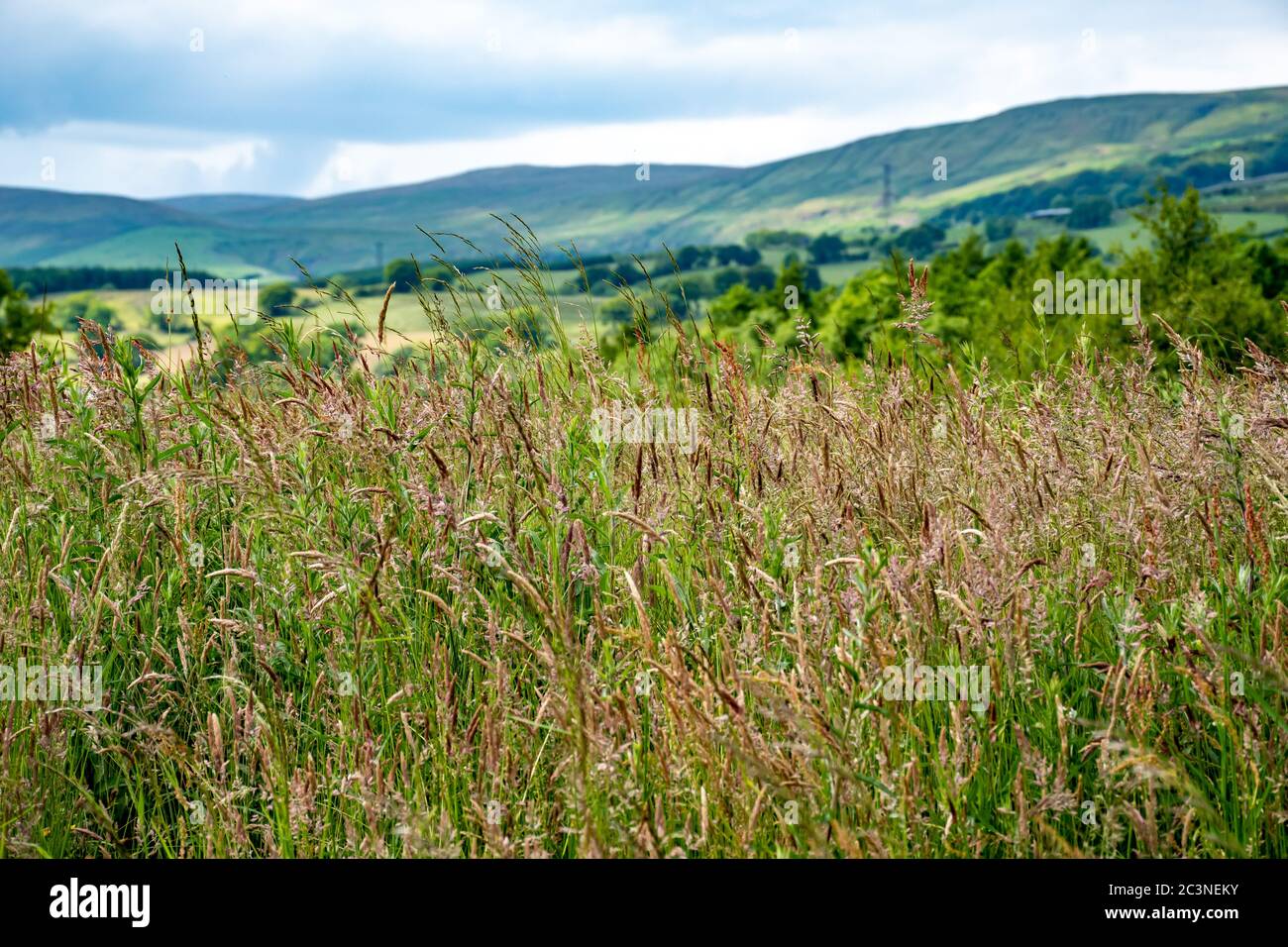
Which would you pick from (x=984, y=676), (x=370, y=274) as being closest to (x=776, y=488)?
(x=984, y=676)

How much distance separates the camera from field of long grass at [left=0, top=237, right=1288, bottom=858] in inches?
78.0

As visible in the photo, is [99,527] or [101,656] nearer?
[101,656]

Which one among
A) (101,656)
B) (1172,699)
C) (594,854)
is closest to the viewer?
(594,854)

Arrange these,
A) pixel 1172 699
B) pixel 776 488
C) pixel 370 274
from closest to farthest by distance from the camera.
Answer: pixel 1172 699 < pixel 776 488 < pixel 370 274

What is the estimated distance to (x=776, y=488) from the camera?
3189 millimetres

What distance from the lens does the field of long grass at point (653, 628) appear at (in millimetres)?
1981

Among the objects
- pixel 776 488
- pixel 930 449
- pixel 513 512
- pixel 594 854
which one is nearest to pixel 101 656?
pixel 513 512

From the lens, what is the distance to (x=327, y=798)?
2.23 metres

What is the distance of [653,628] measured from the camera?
107 inches

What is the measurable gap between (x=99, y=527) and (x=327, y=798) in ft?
5.13
